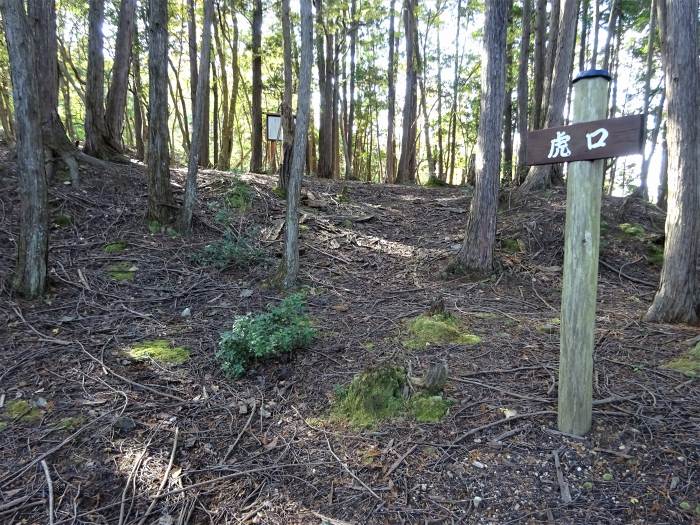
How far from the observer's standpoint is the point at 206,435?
318 cm

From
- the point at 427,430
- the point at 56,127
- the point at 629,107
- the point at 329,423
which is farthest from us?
the point at 629,107

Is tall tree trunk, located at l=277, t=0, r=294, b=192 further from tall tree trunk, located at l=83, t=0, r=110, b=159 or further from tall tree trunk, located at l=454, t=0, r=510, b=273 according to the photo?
tall tree trunk, located at l=83, t=0, r=110, b=159

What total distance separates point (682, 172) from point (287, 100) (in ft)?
19.9

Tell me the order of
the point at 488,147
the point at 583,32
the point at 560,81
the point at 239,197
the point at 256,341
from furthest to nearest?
the point at 583,32 → the point at 560,81 → the point at 239,197 → the point at 488,147 → the point at 256,341

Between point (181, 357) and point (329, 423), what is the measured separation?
1.77m

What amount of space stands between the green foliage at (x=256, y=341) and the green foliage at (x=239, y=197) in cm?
459

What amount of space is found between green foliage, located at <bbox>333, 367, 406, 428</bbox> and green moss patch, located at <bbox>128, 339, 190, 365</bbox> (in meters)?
1.69

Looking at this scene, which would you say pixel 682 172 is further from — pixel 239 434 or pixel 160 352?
pixel 160 352

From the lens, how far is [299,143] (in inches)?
223

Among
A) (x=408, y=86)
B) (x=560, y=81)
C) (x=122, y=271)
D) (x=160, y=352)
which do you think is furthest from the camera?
(x=408, y=86)

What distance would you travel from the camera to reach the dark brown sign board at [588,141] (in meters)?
2.32

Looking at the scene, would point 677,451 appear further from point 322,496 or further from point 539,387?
point 322,496

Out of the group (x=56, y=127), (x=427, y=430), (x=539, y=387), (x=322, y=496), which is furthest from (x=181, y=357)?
(x=56, y=127)

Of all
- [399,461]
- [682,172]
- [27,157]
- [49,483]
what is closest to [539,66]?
[682,172]
